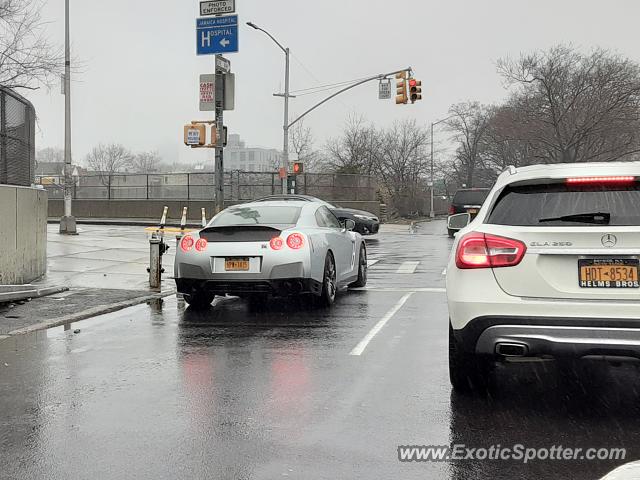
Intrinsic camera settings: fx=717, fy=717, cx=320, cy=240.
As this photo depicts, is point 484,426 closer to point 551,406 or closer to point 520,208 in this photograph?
point 551,406

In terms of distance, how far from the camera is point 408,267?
15414mm

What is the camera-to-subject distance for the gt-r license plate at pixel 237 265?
8.66 m

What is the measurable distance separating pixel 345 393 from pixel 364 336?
2243 mm

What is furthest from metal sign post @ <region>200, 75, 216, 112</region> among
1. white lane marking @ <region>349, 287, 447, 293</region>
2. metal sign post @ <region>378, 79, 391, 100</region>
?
metal sign post @ <region>378, 79, 391, 100</region>

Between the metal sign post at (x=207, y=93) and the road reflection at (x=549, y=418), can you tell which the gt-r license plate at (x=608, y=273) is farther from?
the metal sign post at (x=207, y=93)

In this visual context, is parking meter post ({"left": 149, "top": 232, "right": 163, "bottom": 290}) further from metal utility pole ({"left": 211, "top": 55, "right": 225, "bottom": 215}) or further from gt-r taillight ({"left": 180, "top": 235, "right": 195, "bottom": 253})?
metal utility pole ({"left": 211, "top": 55, "right": 225, "bottom": 215})

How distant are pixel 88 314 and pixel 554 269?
6.16 meters

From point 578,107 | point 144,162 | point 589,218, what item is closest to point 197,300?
point 589,218

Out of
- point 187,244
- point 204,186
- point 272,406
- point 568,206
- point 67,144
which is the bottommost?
point 272,406

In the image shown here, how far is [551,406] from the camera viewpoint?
16.2ft

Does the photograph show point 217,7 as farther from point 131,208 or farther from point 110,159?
point 110,159

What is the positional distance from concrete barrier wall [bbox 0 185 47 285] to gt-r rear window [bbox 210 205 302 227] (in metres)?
3.19

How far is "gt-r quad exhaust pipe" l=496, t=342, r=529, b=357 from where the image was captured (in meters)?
4.57

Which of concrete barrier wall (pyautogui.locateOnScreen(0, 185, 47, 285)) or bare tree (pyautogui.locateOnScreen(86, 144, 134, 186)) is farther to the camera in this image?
bare tree (pyautogui.locateOnScreen(86, 144, 134, 186))
